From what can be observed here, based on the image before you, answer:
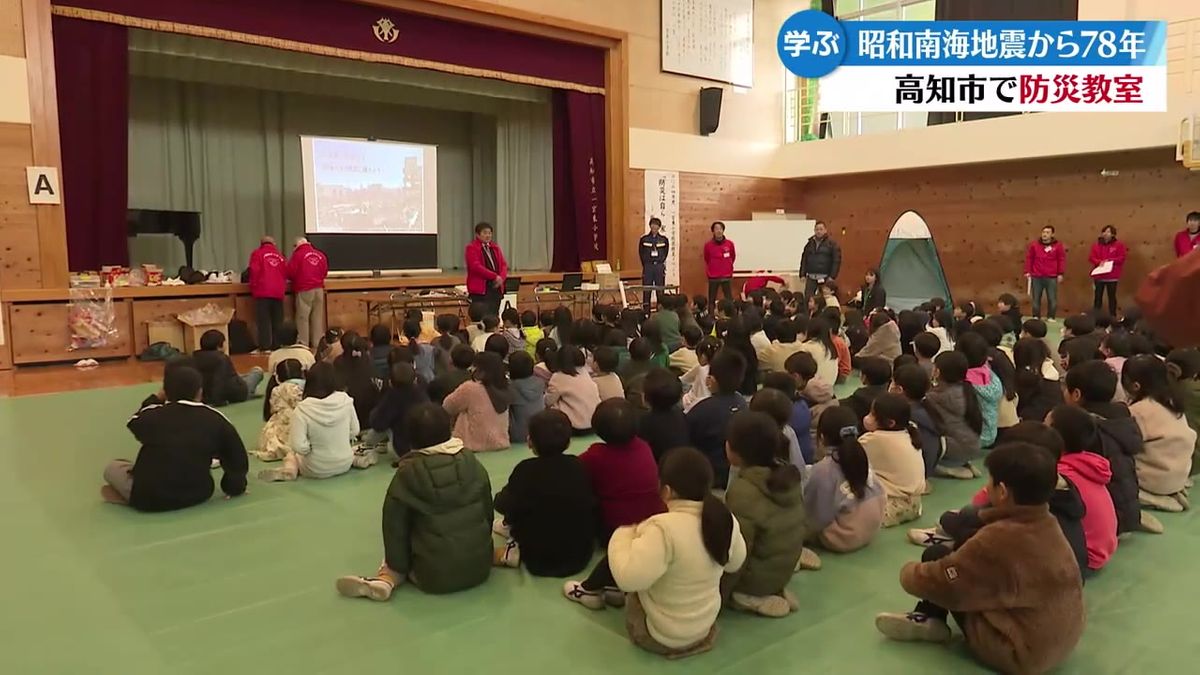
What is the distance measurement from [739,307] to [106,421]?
5347mm

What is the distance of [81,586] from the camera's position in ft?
9.71

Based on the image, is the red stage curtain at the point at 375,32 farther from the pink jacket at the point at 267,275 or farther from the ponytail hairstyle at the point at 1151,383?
the ponytail hairstyle at the point at 1151,383

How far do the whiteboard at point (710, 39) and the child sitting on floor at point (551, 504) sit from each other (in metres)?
10.7

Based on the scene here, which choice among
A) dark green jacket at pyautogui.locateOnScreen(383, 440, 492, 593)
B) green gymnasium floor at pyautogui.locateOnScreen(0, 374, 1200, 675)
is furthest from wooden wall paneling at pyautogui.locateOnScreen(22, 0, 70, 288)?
dark green jacket at pyautogui.locateOnScreen(383, 440, 492, 593)

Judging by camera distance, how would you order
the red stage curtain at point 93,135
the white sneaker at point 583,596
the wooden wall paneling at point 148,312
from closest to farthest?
the white sneaker at point 583,596 → the red stage curtain at point 93,135 → the wooden wall paneling at point 148,312

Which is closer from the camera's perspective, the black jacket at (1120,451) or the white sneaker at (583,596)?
the white sneaker at (583,596)

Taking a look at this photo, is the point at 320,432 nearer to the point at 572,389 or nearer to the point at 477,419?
the point at 477,419

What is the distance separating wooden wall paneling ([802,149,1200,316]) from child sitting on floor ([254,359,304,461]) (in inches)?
426

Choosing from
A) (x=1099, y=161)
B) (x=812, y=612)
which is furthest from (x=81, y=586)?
(x=1099, y=161)

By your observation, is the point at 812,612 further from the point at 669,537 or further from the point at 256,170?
the point at 256,170

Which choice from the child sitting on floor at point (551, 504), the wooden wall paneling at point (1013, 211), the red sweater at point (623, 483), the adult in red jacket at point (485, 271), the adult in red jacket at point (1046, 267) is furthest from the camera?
the adult in red jacket at point (1046, 267)

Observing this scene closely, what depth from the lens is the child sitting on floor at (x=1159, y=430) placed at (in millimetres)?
3537

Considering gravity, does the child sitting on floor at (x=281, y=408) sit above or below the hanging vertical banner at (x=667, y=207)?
below

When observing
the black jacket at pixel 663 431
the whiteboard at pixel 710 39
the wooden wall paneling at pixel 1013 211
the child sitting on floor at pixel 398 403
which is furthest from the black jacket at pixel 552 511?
the wooden wall paneling at pixel 1013 211
